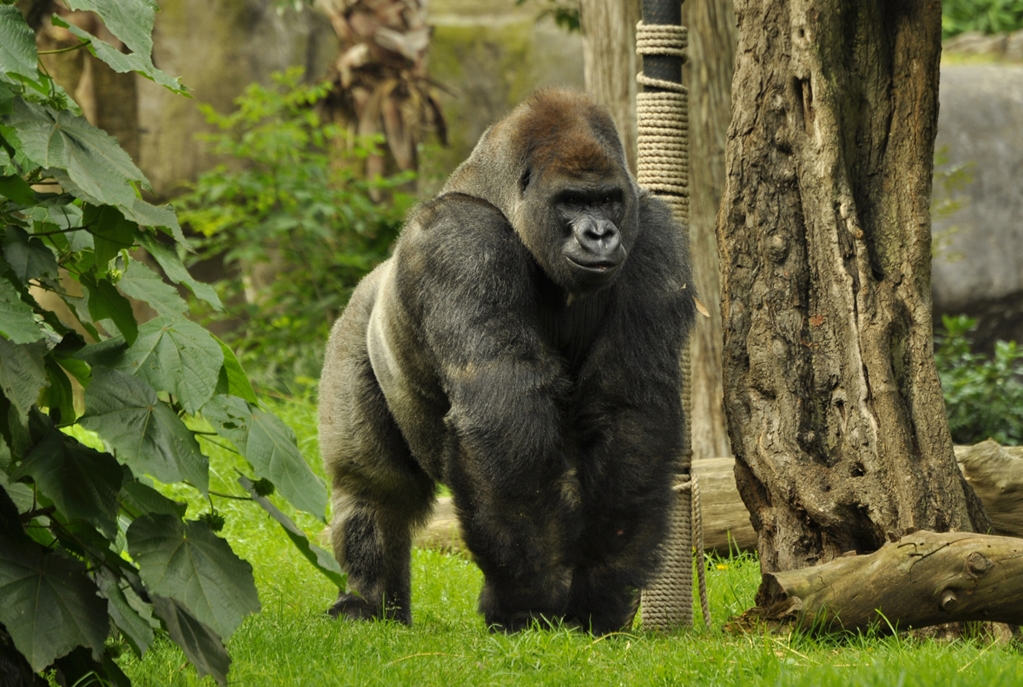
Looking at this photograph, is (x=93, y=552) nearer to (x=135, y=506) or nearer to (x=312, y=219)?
(x=135, y=506)

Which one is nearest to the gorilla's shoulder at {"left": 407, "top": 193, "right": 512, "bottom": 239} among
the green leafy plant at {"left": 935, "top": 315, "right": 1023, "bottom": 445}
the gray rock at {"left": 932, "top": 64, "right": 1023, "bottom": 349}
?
the green leafy plant at {"left": 935, "top": 315, "right": 1023, "bottom": 445}

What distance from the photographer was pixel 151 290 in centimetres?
232

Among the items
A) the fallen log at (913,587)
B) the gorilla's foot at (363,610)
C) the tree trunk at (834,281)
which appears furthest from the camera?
the gorilla's foot at (363,610)

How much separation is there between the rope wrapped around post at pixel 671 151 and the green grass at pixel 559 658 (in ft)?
0.83

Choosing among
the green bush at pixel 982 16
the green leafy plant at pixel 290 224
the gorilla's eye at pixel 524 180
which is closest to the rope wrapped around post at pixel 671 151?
the gorilla's eye at pixel 524 180

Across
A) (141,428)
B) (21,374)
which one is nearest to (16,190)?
(21,374)

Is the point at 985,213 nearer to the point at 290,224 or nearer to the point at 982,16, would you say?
the point at 982,16

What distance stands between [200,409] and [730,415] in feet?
6.22

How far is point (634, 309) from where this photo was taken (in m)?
3.37

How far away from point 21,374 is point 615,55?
423cm

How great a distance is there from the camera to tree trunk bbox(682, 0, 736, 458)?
18.2 feet

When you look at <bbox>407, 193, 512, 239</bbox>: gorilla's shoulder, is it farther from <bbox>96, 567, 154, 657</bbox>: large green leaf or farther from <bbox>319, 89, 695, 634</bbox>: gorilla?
<bbox>96, 567, 154, 657</bbox>: large green leaf

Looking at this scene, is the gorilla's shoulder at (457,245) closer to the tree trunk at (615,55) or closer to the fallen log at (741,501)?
the fallen log at (741,501)

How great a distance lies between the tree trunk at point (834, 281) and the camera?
129 inches
